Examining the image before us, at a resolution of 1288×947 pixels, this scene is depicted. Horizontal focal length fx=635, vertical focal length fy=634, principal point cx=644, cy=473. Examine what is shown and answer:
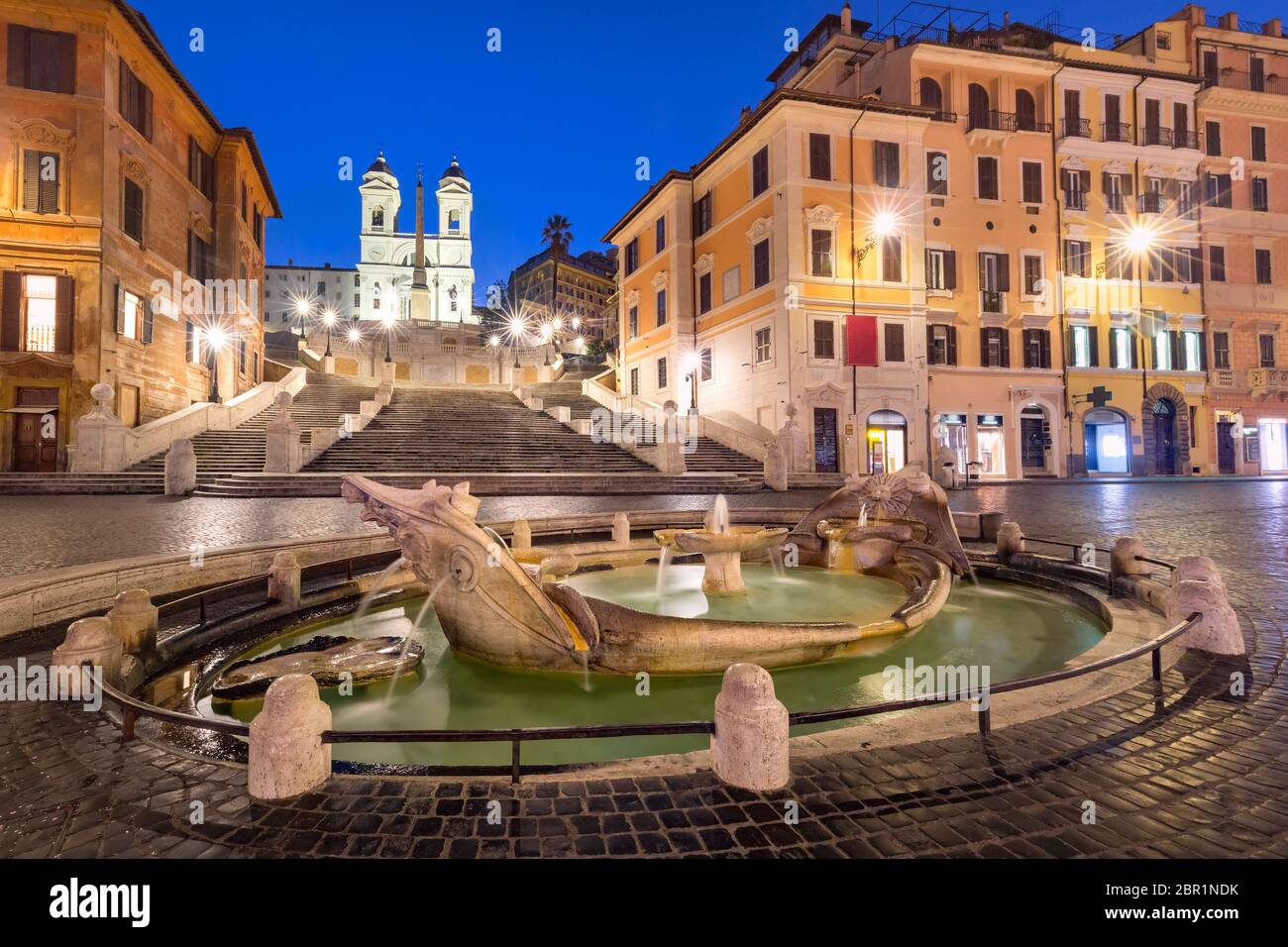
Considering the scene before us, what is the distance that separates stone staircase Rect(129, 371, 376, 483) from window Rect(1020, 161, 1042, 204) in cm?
3270

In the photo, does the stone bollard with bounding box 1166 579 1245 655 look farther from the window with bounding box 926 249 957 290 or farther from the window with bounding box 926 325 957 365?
the window with bounding box 926 249 957 290

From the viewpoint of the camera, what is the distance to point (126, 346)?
2370 cm

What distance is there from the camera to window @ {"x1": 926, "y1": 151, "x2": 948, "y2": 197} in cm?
2920

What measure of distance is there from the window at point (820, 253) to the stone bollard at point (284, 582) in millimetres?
25635

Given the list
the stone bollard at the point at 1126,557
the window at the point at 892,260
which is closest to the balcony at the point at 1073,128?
the window at the point at 892,260

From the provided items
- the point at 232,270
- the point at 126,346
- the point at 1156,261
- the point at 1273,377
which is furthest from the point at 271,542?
the point at 1273,377

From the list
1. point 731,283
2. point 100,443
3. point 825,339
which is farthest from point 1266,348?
point 100,443

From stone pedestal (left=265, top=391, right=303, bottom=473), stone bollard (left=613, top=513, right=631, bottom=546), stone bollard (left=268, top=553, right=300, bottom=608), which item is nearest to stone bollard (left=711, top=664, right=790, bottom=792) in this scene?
stone bollard (left=268, top=553, right=300, bottom=608)

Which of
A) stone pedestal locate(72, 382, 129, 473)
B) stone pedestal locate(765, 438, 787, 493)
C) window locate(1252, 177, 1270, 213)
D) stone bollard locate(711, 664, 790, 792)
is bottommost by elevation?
stone bollard locate(711, 664, 790, 792)

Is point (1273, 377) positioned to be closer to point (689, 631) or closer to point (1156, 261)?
point (1156, 261)

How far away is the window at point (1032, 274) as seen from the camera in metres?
30.2

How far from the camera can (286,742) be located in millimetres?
2859

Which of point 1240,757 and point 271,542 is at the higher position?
point 271,542
